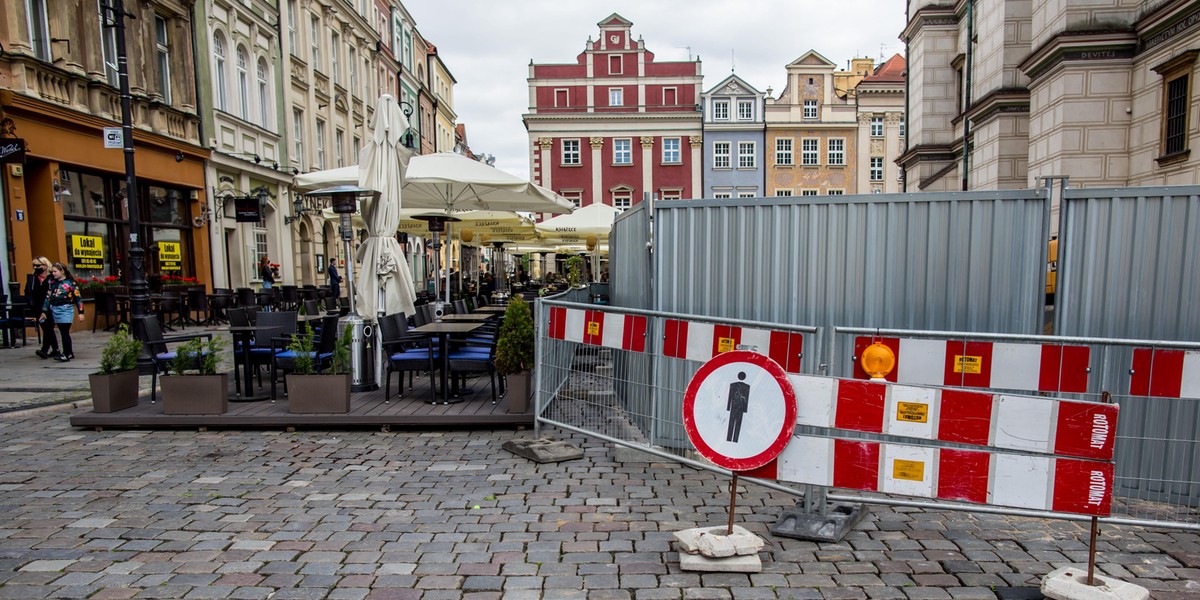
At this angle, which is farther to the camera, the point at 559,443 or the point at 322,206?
the point at 322,206

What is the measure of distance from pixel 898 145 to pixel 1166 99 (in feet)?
128

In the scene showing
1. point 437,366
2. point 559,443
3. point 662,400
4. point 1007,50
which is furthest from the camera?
point 1007,50

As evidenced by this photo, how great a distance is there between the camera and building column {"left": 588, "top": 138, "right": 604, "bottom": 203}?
50.4 metres

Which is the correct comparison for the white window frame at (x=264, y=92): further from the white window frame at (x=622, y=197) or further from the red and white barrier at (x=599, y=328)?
the white window frame at (x=622, y=197)

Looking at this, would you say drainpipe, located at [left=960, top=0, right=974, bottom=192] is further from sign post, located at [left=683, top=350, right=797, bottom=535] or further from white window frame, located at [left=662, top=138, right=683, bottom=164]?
white window frame, located at [left=662, top=138, right=683, bottom=164]

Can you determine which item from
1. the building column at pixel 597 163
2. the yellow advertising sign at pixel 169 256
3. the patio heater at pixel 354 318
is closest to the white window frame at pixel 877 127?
the building column at pixel 597 163

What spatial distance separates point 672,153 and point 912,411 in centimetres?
4911

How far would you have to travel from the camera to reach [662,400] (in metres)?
5.13

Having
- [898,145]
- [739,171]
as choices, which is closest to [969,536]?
[739,171]

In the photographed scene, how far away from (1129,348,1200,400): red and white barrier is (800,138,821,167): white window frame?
49913 mm

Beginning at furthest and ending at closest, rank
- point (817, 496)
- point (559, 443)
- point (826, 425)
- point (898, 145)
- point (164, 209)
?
point (898, 145) < point (164, 209) < point (559, 443) < point (817, 496) < point (826, 425)

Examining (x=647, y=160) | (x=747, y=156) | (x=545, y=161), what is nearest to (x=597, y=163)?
(x=647, y=160)

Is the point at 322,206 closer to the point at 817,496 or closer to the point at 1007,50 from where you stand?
the point at 1007,50

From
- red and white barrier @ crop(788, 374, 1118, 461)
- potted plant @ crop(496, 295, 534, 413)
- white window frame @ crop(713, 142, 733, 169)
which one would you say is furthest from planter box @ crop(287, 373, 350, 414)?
white window frame @ crop(713, 142, 733, 169)
